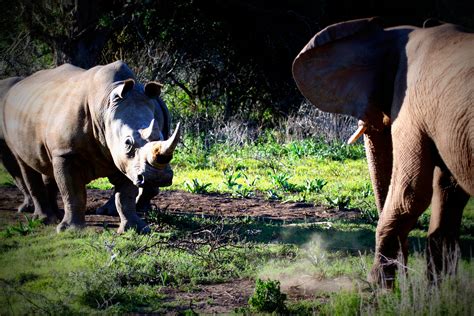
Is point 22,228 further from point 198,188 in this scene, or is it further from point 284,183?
point 284,183

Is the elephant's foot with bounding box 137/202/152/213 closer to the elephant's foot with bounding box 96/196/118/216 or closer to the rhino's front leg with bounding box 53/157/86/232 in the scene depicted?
the elephant's foot with bounding box 96/196/118/216

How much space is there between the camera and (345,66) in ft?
20.5

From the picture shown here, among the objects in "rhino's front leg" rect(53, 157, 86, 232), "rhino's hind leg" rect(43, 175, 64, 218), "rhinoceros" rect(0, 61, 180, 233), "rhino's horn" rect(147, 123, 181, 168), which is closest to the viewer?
"rhino's horn" rect(147, 123, 181, 168)

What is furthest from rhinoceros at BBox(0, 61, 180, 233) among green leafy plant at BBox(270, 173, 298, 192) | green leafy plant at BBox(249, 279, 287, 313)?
green leafy plant at BBox(270, 173, 298, 192)

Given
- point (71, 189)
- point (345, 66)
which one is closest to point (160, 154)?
point (71, 189)

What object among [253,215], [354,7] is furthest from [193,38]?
[253,215]

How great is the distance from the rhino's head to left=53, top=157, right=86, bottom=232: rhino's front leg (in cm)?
62

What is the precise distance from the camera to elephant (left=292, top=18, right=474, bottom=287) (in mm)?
5238

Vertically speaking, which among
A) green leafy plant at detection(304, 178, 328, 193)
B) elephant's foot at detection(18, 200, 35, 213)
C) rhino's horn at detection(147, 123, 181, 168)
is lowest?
green leafy plant at detection(304, 178, 328, 193)

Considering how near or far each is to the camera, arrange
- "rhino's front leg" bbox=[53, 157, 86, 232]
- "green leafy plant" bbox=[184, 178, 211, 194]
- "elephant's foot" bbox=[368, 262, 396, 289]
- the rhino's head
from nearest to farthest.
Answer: "elephant's foot" bbox=[368, 262, 396, 289]
the rhino's head
"rhino's front leg" bbox=[53, 157, 86, 232]
"green leafy plant" bbox=[184, 178, 211, 194]

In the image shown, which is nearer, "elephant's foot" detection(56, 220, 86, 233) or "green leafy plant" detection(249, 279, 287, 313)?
"green leafy plant" detection(249, 279, 287, 313)

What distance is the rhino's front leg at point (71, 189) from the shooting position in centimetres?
821

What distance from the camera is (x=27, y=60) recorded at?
580 inches

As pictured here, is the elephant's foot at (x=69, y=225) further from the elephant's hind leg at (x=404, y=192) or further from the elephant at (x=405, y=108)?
the elephant's hind leg at (x=404, y=192)
